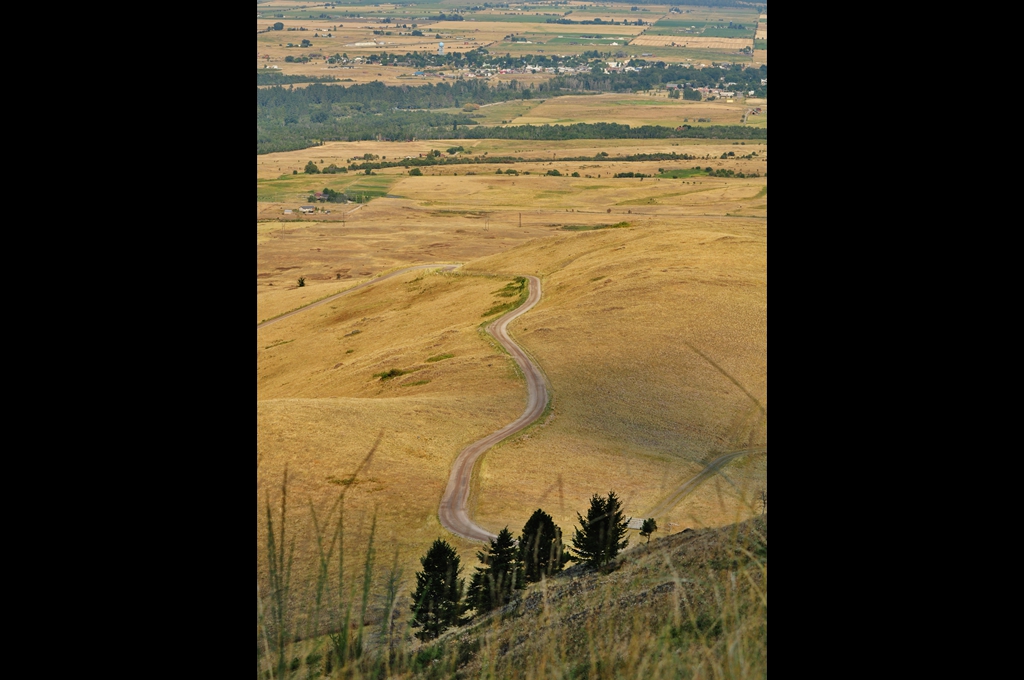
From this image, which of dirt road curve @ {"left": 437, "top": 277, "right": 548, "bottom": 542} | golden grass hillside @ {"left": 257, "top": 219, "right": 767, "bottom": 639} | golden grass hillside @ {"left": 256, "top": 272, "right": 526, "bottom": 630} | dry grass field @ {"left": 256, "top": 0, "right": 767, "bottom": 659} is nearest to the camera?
dry grass field @ {"left": 256, "top": 0, "right": 767, "bottom": 659}

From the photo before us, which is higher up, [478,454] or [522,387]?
[522,387]

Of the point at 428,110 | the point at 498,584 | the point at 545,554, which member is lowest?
the point at 545,554

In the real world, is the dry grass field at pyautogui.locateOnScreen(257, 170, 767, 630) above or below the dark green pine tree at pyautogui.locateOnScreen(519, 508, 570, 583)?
below

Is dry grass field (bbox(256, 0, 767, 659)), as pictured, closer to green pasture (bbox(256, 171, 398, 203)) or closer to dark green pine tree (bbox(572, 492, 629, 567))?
dark green pine tree (bbox(572, 492, 629, 567))

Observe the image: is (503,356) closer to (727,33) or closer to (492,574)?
(492,574)

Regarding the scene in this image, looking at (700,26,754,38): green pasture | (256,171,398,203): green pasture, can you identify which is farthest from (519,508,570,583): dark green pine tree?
(700,26,754,38): green pasture

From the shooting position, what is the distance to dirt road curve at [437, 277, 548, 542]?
16.9 meters

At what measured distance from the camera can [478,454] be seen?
2167 cm

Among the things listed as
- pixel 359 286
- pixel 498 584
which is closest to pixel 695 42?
pixel 359 286
